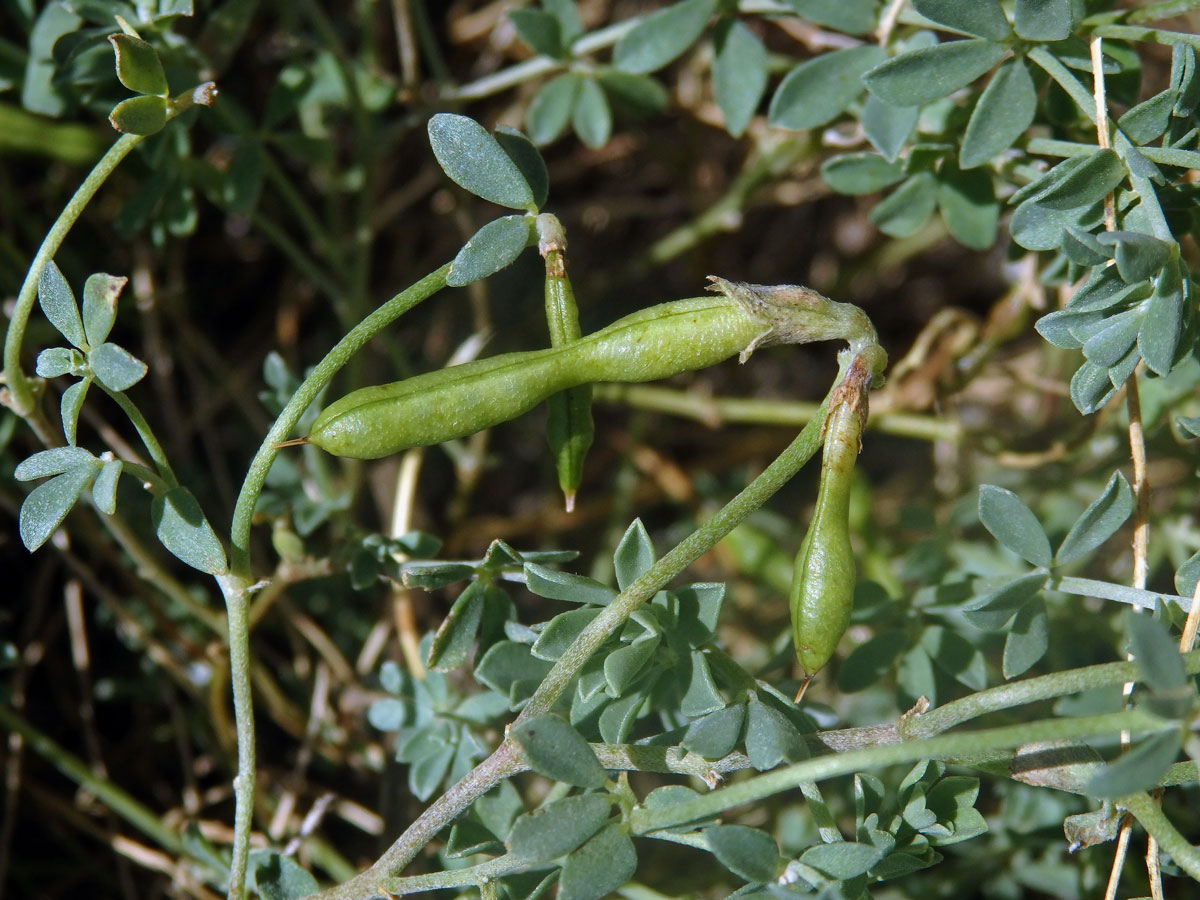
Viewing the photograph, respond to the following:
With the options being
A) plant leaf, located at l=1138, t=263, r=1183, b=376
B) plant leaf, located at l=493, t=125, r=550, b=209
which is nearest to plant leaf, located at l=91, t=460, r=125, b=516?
plant leaf, located at l=493, t=125, r=550, b=209

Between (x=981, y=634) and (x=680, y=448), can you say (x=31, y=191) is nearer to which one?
(x=680, y=448)

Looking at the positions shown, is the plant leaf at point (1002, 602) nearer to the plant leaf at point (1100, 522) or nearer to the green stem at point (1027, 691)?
the plant leaf at point (1100, 522)

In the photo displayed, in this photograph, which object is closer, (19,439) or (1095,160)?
(1095,160)

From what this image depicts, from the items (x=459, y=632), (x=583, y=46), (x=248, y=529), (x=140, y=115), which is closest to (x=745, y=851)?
(x=459, y=632)

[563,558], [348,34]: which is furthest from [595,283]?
[563,558]

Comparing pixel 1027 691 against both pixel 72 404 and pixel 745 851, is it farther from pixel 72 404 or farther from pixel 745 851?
pixel 72 404

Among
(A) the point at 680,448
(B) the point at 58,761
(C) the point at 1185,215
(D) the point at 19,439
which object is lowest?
(A) the point at 680,448

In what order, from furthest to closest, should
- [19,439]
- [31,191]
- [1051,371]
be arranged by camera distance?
[1051,371], [31,191], [19,439]
